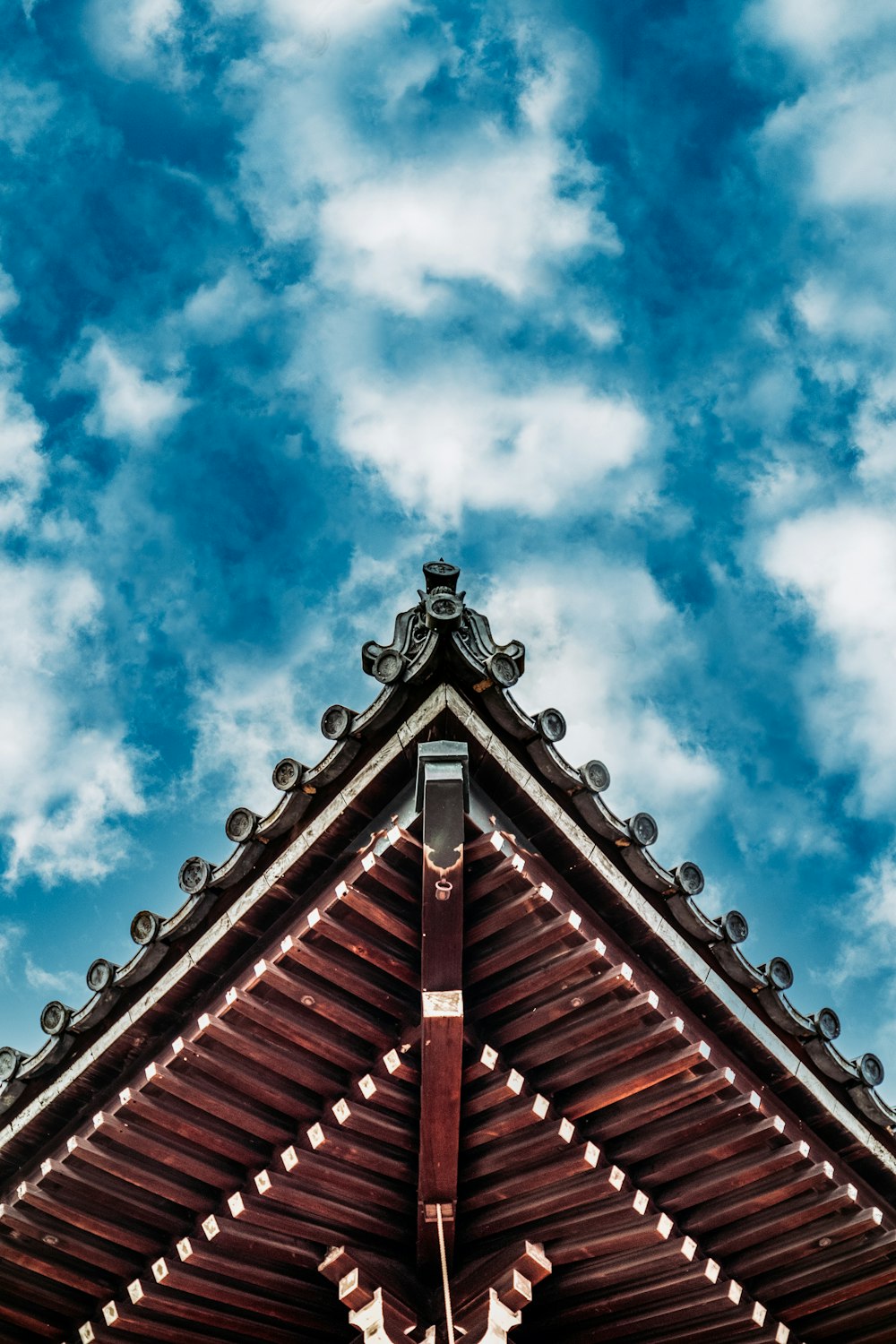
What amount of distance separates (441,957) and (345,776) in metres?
1.06

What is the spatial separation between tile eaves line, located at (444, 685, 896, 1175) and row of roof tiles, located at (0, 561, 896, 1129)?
3.0 inches

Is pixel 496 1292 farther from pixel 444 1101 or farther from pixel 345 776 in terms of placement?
pixel 345 776

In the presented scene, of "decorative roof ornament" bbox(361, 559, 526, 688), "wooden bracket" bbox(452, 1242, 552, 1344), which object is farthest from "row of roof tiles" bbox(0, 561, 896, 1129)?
"wooden bracket" bbox(452, 1242, 552, 1344)

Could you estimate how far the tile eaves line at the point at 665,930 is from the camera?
681cm

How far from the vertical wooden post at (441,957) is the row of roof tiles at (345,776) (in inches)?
16.1

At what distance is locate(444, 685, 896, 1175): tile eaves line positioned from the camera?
6.81 m

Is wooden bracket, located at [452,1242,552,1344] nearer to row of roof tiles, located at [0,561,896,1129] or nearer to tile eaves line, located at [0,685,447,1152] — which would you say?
row of roof tiles, located at [0,561,896,1129]

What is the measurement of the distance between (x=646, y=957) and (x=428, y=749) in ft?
6.35

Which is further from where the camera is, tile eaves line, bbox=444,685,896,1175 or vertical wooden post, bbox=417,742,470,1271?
tile eaves line, bbox=444,685,896,1175

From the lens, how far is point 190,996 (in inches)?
294

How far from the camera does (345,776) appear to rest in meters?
6.87

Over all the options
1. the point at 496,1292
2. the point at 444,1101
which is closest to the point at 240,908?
the point at 444,1101

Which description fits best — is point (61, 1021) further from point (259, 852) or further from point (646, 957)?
point (646, 957)

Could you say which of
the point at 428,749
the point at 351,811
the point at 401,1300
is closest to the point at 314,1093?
the point at 401,1300
